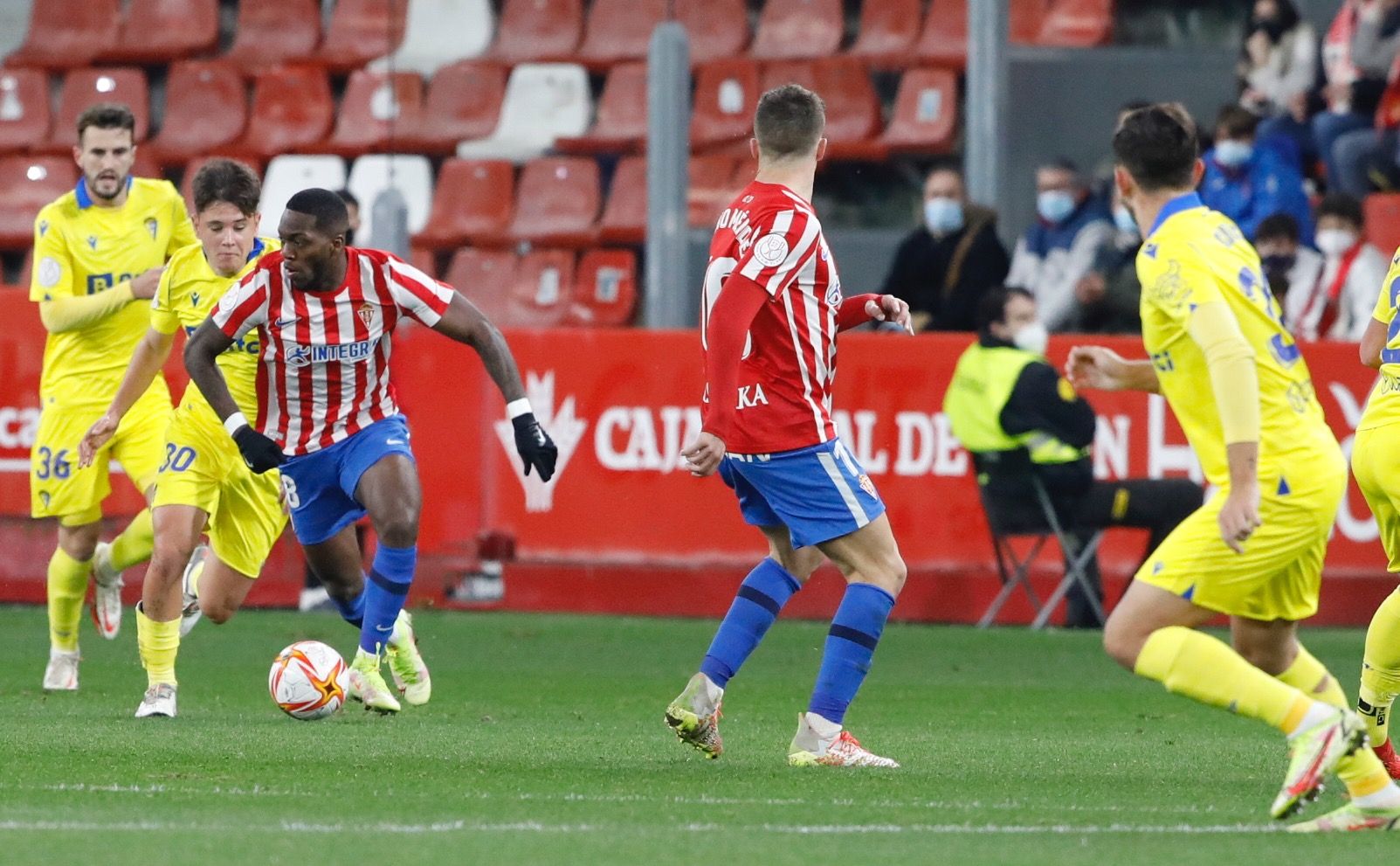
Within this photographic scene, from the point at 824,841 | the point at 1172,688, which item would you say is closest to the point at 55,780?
the point at 824,841

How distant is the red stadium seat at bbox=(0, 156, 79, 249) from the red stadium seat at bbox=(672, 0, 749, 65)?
A: 5077 millimetres

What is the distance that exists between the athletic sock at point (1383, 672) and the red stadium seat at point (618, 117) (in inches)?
375

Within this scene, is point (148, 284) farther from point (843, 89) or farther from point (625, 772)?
point (843, 89)

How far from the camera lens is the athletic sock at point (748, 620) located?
290 inches

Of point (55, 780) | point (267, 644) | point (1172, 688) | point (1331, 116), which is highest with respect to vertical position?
point (1331, 116)

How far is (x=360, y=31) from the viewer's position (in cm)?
1773

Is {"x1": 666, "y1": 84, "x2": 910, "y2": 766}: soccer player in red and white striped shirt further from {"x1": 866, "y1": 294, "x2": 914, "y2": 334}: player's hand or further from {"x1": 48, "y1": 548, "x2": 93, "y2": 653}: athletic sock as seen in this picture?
{"x1": 48, "y1": 548, "x2": 93, "y2": 653}: athletic sock

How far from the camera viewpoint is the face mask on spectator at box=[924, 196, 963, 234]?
566 inches

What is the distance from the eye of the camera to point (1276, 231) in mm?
14016

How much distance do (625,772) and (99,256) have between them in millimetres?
4362

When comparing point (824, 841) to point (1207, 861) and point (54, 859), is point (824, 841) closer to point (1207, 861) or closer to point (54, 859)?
point (1207, 861)

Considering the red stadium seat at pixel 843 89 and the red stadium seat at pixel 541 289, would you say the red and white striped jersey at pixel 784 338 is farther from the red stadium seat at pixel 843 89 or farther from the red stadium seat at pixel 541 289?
the red stadium seat at pixel 843 89

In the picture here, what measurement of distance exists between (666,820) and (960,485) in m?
7.38

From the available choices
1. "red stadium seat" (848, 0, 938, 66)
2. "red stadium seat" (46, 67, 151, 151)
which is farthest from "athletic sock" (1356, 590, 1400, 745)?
"red stadium seat" (46, 67, 151, 151)
